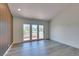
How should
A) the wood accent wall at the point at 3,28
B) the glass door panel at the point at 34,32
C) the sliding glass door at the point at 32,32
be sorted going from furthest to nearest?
the glass door panel at the point at 34,32 < the sliding glass door at the point at 32,32 < the wood accent wall at the point at 3,28

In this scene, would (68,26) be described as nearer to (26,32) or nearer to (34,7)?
(34,7)

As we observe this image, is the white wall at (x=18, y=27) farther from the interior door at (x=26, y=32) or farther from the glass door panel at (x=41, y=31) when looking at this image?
the glass door panel at (x=41, y=31)

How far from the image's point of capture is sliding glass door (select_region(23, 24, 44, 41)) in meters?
8.16

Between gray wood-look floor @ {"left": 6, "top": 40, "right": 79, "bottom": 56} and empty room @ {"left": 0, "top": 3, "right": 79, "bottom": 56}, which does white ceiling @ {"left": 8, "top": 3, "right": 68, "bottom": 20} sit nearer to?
empty room @ {"left": 0, "top": 3, "right": 79, "bottom": 56}

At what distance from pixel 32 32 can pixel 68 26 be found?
3500 millimetres

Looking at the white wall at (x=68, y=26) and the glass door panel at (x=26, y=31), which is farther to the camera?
the glass door panel at (x=26, y=31)

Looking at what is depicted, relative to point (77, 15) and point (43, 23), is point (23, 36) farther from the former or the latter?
point (77, 15)

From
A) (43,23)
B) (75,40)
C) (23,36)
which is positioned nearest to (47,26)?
(43,23)

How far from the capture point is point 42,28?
954 cm

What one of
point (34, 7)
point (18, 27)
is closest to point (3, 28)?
point (34, 7)

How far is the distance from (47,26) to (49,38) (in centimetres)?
131

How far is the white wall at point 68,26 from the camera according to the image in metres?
5.77

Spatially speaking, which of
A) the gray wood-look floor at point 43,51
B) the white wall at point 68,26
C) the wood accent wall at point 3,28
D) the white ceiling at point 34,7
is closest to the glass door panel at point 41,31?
the white wall at point 68,26

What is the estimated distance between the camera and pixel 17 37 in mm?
7465
